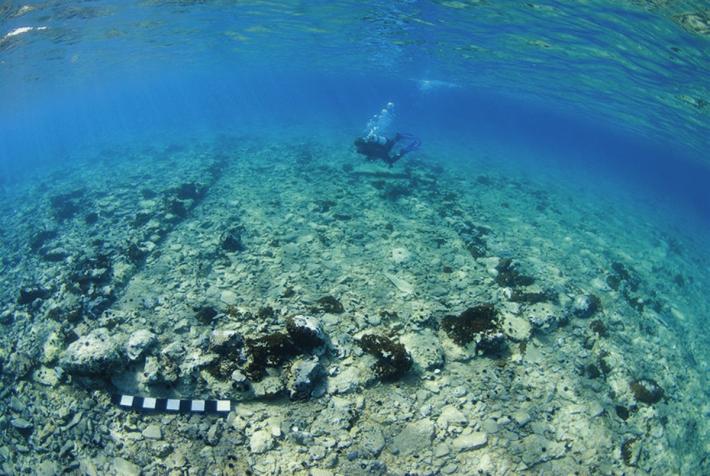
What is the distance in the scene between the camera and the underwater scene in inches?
302

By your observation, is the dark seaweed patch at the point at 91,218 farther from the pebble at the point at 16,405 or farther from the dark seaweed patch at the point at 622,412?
the dark seaweed patch at the point at 622,412

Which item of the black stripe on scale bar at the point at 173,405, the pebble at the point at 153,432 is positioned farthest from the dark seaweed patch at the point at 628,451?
the pebble at the point at 153,432

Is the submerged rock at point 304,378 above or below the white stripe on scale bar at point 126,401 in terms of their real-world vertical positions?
above

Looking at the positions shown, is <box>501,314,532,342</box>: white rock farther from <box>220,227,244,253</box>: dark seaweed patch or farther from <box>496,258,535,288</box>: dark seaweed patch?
<box>220,227,244,253</box>: dark seaweed patch

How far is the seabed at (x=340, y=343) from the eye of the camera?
7.52 metres

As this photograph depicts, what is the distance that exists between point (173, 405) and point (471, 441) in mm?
6319

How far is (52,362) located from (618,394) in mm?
14661

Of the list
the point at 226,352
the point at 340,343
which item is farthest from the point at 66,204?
the point at 340,343

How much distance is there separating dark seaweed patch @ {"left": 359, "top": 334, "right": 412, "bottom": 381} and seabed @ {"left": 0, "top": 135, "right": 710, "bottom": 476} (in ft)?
0.15

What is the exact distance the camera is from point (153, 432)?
24.7 ft

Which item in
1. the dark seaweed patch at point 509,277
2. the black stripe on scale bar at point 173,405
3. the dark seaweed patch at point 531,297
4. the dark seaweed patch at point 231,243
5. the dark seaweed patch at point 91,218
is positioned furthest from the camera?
the dark seaweed patch at point 91,218

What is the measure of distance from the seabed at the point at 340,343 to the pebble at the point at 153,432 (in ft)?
0.08

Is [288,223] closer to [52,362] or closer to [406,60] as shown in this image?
[52,362]

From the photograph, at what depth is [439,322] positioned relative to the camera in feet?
34.9
